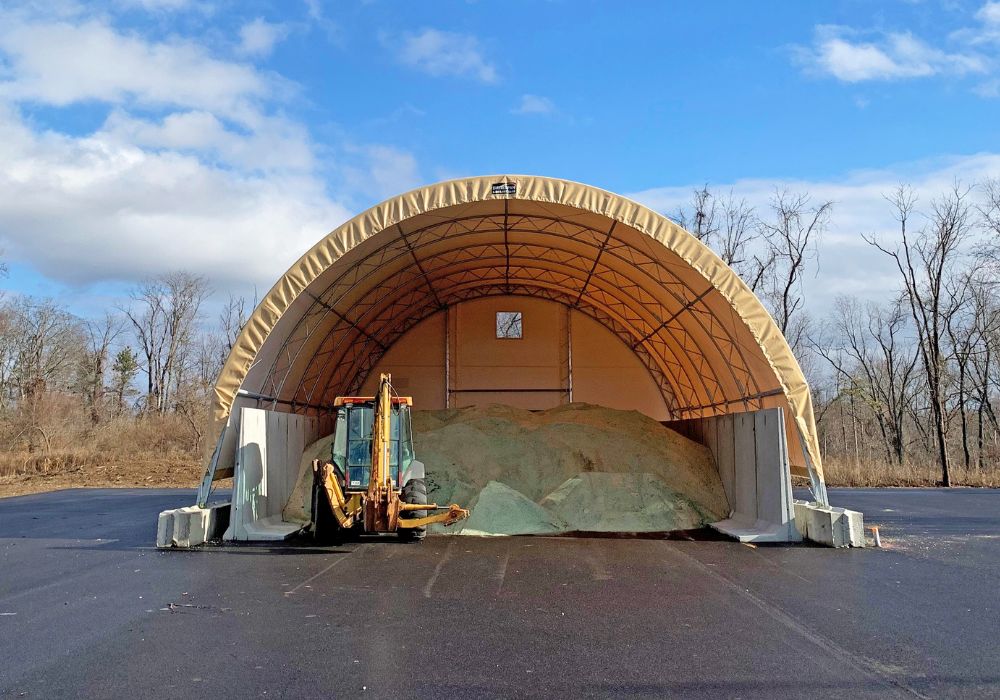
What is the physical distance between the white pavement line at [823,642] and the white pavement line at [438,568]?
3523mm

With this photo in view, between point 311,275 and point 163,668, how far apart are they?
9001mm

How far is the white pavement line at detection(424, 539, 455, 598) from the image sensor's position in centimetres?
942

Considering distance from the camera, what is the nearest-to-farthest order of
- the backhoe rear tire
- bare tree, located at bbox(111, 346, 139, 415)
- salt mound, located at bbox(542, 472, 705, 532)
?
the backhoe rear tire
salt mound, located at bbox(542, 472, 705, 532)
bare tree, located at bbox(111, 346, 139, 415)

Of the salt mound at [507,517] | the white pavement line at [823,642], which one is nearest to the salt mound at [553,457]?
the salt mound at [507,517]

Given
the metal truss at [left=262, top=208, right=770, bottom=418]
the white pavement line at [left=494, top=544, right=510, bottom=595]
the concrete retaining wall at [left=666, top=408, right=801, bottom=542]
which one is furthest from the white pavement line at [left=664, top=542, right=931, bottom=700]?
the metal truss at [left=262, top=208, right=770, bottom=418]

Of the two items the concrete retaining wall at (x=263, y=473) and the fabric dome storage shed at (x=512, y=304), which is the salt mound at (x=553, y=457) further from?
the concrete retaining wall at (x=263, y=473)

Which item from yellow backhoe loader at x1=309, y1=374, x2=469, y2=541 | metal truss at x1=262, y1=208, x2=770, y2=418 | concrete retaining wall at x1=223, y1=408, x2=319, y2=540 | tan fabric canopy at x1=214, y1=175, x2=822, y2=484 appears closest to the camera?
yellow backhoe loader at x1=309, y1=374, x2=469, y2=541

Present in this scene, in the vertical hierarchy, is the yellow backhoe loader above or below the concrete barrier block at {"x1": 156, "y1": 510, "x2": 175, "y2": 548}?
above

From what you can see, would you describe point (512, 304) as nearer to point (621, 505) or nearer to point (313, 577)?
point (621, 505)

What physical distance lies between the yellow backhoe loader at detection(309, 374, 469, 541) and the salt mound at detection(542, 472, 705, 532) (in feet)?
10.7

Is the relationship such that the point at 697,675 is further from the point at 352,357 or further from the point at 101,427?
the point at 101,427

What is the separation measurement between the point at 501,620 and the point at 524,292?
19.6 meters

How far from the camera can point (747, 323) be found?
1402 cm

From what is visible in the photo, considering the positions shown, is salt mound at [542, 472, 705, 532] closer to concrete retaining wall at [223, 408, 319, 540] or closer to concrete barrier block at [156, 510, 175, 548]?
concrete retaining wall at [223, 408, 319, 540]
